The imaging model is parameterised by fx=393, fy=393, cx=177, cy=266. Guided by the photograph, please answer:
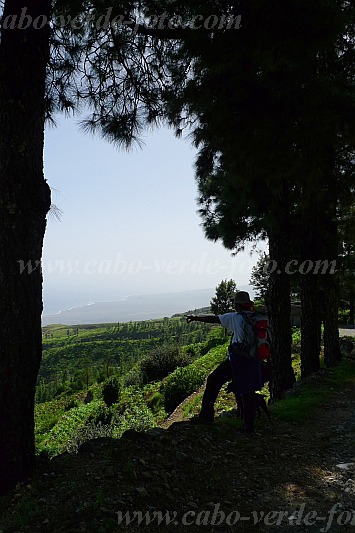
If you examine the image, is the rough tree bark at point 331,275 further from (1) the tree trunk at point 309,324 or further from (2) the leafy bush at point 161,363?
(2) the leafy bush at point 161,363

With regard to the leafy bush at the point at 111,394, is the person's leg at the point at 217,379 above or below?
above

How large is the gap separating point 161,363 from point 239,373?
16.3m

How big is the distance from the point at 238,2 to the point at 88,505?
501 centimetres

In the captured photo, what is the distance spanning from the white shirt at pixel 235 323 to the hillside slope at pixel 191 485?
3.98 ft

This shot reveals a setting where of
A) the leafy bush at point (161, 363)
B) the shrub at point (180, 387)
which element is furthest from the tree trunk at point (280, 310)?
the leafy bush at point (161, 363)

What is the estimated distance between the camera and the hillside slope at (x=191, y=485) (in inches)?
121

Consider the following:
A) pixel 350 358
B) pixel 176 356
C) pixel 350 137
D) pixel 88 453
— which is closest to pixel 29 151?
pixel 88 453

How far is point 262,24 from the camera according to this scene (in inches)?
162

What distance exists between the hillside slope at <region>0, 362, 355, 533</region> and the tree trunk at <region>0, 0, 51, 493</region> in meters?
0.53

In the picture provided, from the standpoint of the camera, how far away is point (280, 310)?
8070mm

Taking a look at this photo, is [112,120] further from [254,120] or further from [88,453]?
[88,453]

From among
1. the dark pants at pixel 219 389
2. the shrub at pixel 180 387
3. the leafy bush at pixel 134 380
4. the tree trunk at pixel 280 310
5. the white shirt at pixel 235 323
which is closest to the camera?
the white shirt at pixel 235 323

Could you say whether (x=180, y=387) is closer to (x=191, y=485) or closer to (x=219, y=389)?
Answer: (x=219, y=389)

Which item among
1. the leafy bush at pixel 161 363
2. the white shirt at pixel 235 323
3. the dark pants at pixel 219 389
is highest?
the white shirt at pixel 235 323
